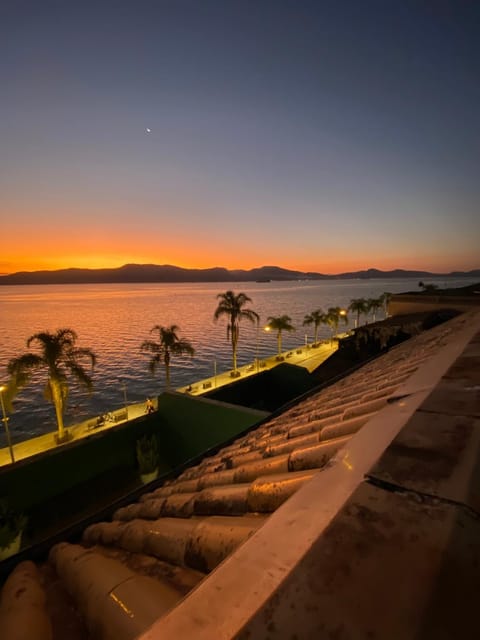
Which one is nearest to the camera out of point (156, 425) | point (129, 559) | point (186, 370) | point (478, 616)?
point (478, 616)

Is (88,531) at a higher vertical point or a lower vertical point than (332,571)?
lower

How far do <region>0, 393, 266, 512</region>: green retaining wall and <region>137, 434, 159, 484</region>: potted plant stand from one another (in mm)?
382

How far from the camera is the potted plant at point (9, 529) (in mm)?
11000

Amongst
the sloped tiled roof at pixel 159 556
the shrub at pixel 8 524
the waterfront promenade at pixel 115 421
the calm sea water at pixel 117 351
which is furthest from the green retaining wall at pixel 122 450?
the calm sea water at pixel 117 351

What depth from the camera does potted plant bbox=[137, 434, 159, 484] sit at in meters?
14.7

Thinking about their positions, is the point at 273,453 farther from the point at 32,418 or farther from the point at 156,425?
the point at 32,418

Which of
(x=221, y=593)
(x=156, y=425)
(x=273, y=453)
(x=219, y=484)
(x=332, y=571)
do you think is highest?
(x=332, y=571)

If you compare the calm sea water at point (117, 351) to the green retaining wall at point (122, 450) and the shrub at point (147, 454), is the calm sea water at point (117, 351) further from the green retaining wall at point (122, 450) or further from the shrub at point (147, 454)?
the shrub at point (147, 454)

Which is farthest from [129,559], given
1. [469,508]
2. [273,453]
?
[469,508]

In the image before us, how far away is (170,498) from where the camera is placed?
383cm

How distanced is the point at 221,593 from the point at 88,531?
161 inches

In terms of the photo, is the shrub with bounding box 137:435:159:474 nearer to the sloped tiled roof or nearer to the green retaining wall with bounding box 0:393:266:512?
the green retaining wall with bounding box 0:393:266:512

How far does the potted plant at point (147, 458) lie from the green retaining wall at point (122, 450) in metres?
0.38

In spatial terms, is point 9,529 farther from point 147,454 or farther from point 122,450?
point 147,454
